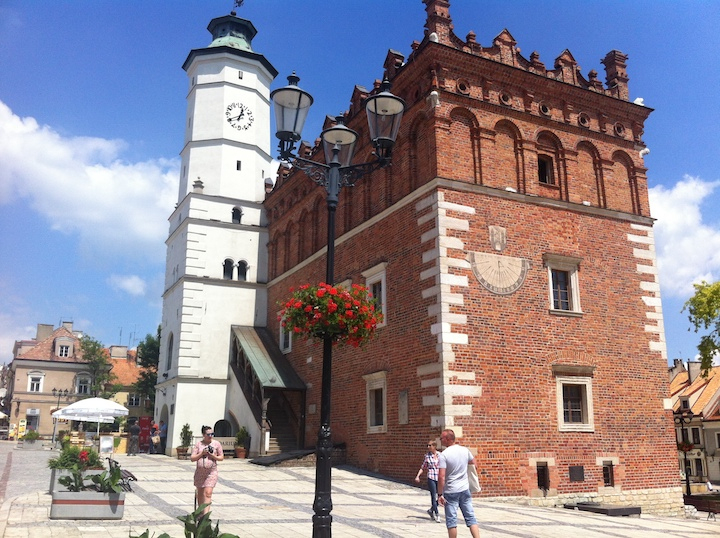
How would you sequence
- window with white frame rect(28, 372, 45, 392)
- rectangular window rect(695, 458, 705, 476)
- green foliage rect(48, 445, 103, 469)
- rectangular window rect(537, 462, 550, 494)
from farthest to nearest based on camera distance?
window with white frame rect(28, 372, 45, 392)
rectangular window rect(695, 458, 705, 476)
rectangular window rect(537, 462, 550, 494)
green foliage rect(48, 445, 103, 469)

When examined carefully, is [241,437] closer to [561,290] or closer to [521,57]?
[561,290]

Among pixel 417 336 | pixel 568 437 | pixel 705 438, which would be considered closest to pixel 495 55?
pixel 417 336

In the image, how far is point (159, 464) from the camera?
22797 millimetres

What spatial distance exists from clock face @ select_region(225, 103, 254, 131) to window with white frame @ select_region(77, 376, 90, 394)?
126ft

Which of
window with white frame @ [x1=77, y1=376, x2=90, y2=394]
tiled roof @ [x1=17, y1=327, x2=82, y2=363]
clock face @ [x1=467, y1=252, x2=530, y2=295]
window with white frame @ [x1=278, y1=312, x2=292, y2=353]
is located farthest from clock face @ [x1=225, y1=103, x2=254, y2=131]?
tiled roof @ [x1=17, y1=327, x2=82, y2=363]

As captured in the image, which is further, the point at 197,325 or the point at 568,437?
the point at 197,325

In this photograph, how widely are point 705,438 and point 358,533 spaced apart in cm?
4651

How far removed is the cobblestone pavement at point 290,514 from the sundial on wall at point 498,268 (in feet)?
18.4

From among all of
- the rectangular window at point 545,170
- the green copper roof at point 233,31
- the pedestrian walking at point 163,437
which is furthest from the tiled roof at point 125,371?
the rectangular window at point 545,170

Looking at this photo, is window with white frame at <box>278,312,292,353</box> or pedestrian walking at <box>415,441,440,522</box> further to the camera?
window with white frame at <box>278,312,292,353</box>

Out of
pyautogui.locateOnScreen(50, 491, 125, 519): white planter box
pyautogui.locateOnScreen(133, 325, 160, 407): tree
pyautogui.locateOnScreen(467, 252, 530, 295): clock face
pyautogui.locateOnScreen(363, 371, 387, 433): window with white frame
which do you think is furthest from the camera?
pyautogui.locateOnScreen(133, 325, 160, 407): tree

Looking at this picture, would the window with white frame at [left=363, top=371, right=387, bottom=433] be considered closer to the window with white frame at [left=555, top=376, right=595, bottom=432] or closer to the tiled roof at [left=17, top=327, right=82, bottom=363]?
the window with white frame at [left=555, top=376, right=595, bottom=432]

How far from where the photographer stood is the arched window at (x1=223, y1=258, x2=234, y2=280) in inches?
1212

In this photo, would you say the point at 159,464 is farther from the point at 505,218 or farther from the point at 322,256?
the point at 505,218
